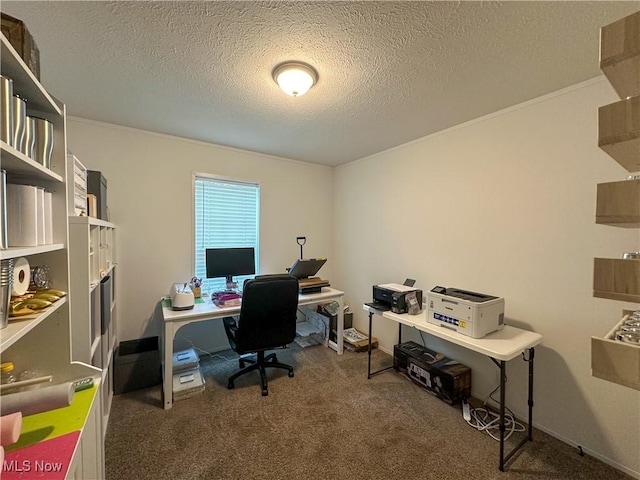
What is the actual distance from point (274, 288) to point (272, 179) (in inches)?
69.1

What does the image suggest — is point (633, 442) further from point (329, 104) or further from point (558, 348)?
point (329, 104)

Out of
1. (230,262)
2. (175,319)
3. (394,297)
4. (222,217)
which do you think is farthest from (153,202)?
(394,297)

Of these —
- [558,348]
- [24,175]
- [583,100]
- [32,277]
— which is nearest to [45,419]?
[32,277]

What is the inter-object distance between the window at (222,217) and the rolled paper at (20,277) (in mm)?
2116

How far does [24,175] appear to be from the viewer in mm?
1019

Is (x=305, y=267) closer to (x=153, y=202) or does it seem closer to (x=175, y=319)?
(x=175, y=319)

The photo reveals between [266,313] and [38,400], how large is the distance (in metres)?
1.45

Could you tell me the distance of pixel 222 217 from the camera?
3197mm

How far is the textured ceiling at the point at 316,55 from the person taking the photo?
1216 millimetres

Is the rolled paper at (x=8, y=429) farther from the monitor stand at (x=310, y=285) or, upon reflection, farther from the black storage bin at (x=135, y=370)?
the monitor stand at (x=310, y=285)

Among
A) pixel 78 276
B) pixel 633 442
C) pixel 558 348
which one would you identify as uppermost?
pixel 78 276

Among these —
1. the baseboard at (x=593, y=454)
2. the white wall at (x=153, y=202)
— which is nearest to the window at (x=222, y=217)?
the white wall at (x=153, y=202)

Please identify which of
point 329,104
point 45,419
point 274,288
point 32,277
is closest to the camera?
point 45,419

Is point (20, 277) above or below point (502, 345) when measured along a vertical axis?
above
